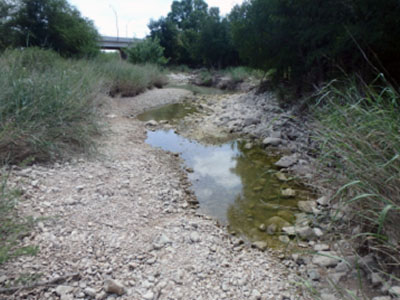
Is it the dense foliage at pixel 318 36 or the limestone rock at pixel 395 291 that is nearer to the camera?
the limestone rock at pixel 395 291

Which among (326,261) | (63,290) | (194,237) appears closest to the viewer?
(63,290)

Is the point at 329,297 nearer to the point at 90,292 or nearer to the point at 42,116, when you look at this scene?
the point at 90,292

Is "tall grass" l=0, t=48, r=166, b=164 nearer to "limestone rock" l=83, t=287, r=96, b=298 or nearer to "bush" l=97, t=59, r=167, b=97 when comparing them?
"limestone rock" l=83, t=287, r=96, b=298

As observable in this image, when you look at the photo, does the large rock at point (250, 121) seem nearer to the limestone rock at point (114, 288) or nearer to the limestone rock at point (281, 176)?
the limestone rock at point (281, 176)

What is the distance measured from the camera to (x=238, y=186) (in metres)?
3.81

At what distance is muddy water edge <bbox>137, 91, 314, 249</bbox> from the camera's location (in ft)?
9.57

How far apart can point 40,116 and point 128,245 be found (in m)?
2.23

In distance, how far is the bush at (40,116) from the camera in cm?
304

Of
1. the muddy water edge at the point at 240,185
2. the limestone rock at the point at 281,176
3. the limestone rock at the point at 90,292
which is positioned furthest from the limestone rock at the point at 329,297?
the limestone rock at the point at 281,176

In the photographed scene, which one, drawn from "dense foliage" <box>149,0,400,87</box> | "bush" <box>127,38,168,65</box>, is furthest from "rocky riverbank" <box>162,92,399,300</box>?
"bush" <box>127,38,168,65</box>

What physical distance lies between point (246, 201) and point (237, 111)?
4.84 m

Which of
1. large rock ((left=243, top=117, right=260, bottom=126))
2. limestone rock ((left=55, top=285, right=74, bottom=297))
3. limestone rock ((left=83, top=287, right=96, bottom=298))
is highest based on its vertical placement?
large rock ((left=243, top=117, right=260, bottom=126))

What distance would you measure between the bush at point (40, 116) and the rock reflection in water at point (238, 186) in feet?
5.81

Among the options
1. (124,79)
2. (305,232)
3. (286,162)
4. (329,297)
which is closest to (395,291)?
(329,297)
